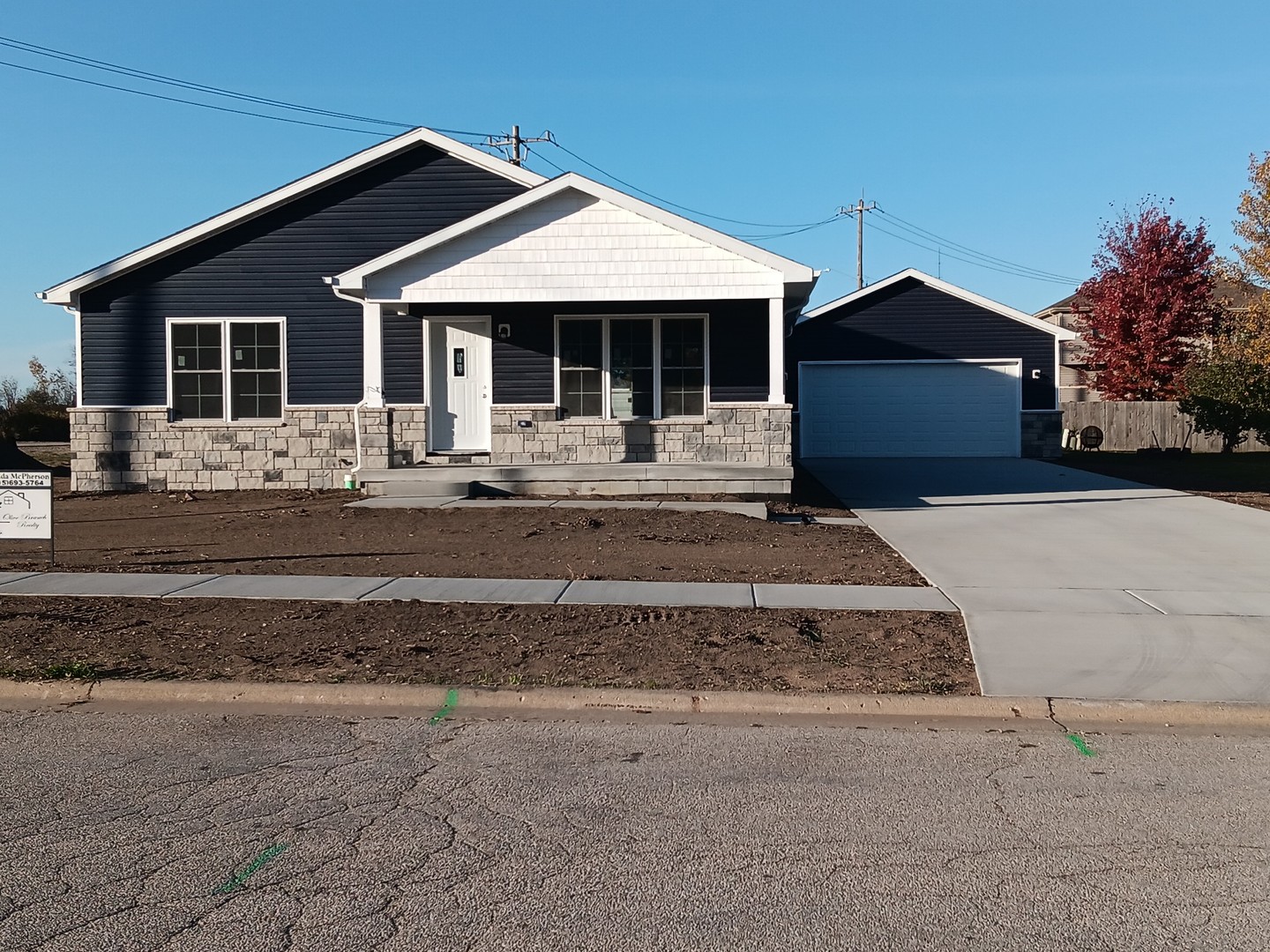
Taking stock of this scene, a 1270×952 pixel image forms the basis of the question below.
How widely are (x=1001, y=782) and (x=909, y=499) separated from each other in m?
12.4

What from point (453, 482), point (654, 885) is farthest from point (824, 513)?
point (654, 885)

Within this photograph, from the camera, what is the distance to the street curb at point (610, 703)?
645 centimetres

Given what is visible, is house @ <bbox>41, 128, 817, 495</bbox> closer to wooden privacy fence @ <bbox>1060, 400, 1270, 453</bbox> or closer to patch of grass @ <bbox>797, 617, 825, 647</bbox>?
patch of grass @ <bbox>797, 617, 825, 647</bbox>

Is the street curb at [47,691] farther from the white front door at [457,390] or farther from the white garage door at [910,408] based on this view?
the white garage door at [910,408]

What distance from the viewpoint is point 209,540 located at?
40.9 ft

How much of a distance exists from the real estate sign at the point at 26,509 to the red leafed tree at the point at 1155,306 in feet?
105

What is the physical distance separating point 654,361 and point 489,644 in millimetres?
11239

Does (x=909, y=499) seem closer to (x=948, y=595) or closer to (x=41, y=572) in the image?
(x=948, y=595)

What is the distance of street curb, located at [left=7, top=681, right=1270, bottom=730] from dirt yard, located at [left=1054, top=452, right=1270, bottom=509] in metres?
11.6

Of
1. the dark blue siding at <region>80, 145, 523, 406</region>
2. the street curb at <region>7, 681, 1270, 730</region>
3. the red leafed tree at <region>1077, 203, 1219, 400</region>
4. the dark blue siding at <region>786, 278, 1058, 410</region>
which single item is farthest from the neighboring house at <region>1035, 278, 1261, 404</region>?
the street curb at <region>7, 681, 1270, 730</region>

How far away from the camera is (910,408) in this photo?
27641mm

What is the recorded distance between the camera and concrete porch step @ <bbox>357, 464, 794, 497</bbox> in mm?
16266

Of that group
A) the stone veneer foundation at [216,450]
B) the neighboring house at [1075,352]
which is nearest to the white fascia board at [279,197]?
the stone veneer foundation at [216,450]

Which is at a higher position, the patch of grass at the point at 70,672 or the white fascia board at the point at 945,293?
the white fascia board at the point at 945,293
